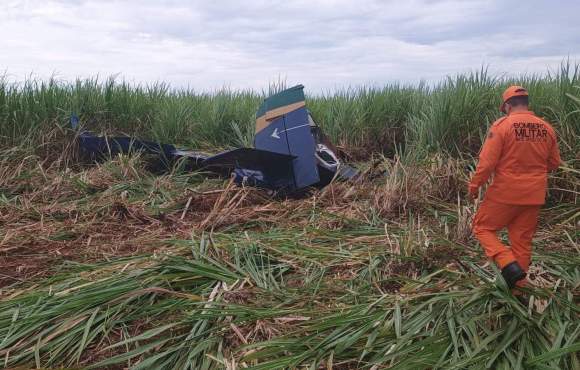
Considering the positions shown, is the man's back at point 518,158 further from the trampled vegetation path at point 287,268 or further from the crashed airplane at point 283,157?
the crashed airplane at point 283,157

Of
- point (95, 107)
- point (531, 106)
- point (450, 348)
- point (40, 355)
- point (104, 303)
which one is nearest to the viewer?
point (450, 348)

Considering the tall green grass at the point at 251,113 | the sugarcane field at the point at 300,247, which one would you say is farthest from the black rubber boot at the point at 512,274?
the tall green grass at the point at 251,113

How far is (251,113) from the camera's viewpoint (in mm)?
8148

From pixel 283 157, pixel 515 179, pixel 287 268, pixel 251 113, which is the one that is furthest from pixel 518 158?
pixel 251 113

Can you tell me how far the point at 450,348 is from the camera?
227 cm

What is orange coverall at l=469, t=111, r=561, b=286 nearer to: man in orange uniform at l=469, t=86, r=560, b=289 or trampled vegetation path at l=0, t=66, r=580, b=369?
man in orange uniform at l=469, t=86, r=560, b=289

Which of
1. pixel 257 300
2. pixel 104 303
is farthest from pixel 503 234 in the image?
pixel 104 303

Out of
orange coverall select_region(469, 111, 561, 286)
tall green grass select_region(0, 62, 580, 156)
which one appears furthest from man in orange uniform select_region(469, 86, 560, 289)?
tall green grass select_region(0, 62, 580, 156)

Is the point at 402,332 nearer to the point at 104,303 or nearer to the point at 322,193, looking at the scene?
the point at 104,303

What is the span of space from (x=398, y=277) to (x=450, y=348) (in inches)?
26.3

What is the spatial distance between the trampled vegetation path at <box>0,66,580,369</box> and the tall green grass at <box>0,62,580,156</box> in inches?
1.9

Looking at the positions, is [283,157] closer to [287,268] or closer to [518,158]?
[287,268]

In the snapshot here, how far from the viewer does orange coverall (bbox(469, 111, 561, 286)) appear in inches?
115

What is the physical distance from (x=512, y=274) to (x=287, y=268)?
127cm
